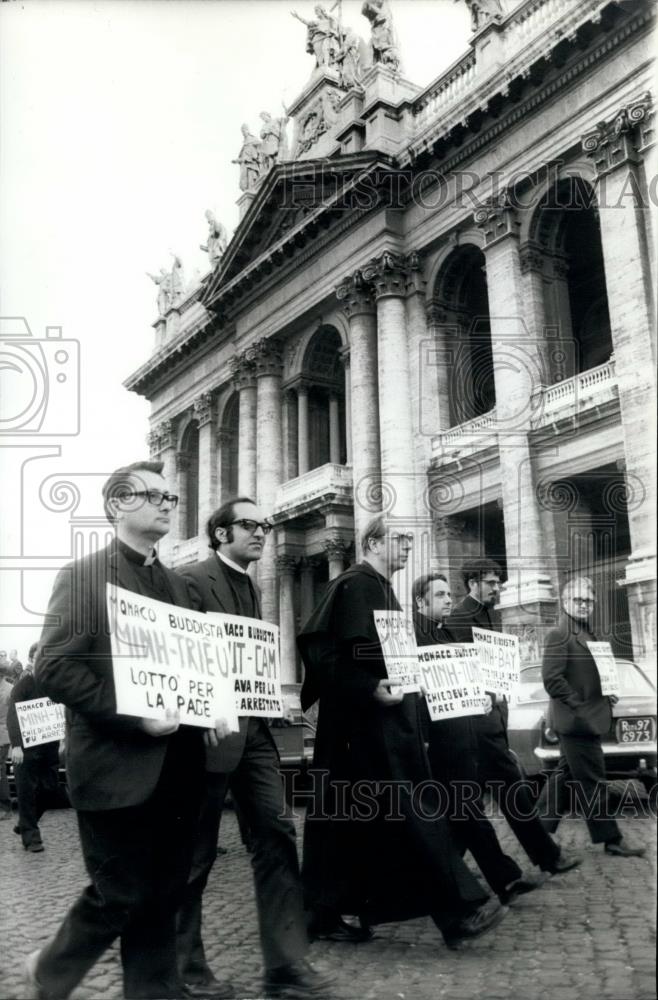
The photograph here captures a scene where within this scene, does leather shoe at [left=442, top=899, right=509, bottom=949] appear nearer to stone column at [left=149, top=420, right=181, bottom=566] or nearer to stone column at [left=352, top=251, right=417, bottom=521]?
stone column at [left=352, top=251, right=417, bottom=521]

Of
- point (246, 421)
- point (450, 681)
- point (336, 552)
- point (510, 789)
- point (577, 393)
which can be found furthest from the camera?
point (246, 421)

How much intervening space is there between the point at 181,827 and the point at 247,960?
116cm

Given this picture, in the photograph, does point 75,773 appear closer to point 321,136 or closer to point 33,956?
point 33,956

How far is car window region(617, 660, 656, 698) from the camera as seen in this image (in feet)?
31.6

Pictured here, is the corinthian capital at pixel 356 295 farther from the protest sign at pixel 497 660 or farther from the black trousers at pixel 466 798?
the black trousers at pixel 466 798

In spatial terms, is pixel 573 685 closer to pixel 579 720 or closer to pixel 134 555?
pixel 579 720

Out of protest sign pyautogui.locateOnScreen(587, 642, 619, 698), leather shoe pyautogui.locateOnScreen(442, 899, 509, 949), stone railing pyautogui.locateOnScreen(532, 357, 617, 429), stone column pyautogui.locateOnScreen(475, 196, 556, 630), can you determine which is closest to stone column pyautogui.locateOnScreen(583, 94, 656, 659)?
stone railing pyautogui.locateOnScreen(532, 357, 617, 429)

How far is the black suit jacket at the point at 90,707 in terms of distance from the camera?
3.47 metres

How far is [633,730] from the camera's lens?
8797 millimetres

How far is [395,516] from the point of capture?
72.7 feet

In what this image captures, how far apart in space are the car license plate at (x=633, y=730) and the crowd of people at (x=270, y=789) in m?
1.78

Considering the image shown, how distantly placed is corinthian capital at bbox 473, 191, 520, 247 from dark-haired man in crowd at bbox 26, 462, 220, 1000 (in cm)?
1781

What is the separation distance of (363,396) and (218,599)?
18.9m

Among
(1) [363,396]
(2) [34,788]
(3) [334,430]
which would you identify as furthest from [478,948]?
(3) [334,430]
